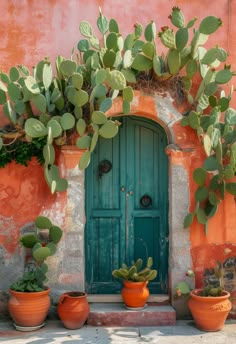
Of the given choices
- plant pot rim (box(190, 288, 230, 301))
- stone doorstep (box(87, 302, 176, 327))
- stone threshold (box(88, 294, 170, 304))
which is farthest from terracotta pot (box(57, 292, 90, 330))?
plant pot rim (box(190, 288, 230, 301))

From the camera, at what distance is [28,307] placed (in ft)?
17.7

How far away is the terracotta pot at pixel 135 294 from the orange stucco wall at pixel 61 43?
2.26ft

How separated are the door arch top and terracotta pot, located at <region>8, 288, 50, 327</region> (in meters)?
2.16

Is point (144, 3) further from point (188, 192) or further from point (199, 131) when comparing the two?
point (188, 192)

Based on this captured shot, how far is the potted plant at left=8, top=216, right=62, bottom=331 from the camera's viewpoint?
214 inches

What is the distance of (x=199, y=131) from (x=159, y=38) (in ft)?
3.96

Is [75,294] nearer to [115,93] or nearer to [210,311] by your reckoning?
[210,311]

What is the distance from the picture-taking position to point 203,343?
16.8 feet

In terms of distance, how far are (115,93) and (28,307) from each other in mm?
2427

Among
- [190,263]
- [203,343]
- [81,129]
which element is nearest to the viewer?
[203,343]

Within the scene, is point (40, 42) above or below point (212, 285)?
above

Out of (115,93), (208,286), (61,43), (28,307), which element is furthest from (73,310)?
(61,43)

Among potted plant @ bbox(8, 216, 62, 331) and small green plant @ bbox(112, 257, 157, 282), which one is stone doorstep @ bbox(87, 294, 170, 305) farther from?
potted plant @ bbox(8, 216, 62, 331)

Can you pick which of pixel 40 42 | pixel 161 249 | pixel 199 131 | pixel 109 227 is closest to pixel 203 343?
pixel 161 249
